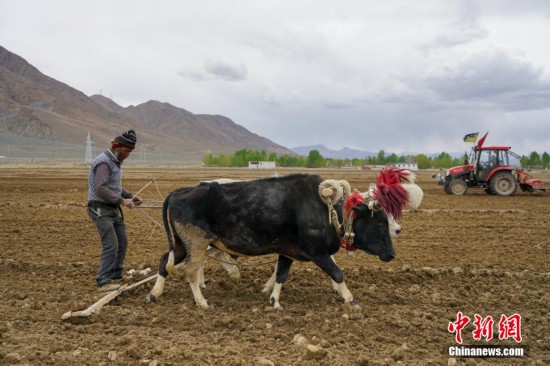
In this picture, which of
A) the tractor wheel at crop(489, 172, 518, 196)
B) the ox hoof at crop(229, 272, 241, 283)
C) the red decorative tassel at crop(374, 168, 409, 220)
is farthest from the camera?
the tractor wheel at crop(489, 172, 518, 196)

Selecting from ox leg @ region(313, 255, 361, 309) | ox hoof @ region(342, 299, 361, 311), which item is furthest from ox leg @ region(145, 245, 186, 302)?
ox hoof @ region(342, 299, 361, 311)

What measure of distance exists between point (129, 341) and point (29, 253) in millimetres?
5466

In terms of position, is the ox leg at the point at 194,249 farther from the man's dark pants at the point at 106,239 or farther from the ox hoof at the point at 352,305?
the ox hoof at the point at 352,305

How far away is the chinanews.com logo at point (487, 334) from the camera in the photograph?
5.32 meters

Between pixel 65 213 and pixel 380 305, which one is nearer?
pixel 380 305

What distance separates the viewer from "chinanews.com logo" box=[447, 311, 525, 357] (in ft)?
17.4

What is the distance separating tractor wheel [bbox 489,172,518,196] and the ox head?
1819cm

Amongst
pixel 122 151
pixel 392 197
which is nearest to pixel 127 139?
pixel 122 151

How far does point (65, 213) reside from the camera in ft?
51.0

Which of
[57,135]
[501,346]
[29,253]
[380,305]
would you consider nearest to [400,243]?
[380,305]

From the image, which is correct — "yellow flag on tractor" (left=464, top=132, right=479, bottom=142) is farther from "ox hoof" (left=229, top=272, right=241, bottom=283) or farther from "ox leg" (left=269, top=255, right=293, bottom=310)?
"ox leg" (left=269, top=255, right=293, bottom=310)

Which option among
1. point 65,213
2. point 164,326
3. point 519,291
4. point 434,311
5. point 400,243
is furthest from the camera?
point 65,213

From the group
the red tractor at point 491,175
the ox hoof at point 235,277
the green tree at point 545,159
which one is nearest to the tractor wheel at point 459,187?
the red tractor at point 491,175

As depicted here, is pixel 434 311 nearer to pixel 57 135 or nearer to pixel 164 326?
pixel 164 326
